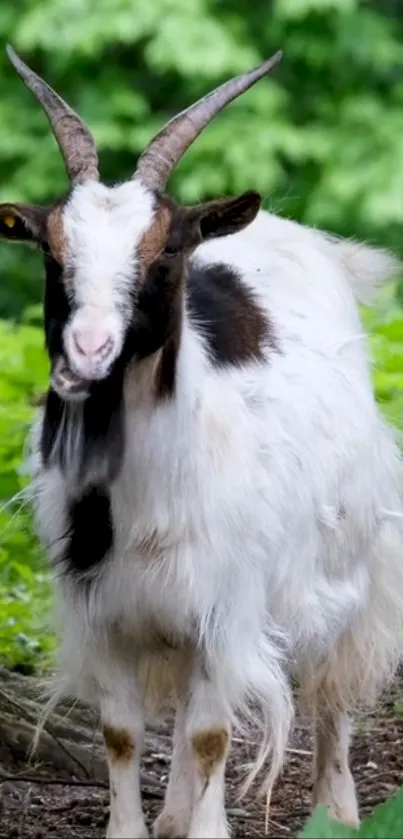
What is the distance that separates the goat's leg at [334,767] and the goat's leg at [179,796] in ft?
1.58

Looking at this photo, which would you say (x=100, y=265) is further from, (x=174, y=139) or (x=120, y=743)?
(x=120, y=743)

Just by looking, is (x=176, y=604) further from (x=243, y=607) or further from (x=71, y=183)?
(x=71, y=183)

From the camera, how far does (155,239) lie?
3.95 metres

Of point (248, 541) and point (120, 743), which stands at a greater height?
point (248, 541)

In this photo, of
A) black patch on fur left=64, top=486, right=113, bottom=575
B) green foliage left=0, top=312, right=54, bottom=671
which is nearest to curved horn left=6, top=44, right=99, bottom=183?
black patch on fur left=64, top=486, right=113, bottom=575

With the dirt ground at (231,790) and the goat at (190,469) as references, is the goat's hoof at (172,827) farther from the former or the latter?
the dirt ground at (231,790)

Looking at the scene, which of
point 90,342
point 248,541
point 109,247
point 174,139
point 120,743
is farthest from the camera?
point 120,743

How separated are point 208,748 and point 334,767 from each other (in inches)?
35.8

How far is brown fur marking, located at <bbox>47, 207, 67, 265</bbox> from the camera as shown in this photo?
3.90 metres

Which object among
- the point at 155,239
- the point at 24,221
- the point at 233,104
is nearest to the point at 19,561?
the point at 24,221

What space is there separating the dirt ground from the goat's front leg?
1.51ft

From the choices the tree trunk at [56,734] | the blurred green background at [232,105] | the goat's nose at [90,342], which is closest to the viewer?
the goat's nose at [90,342]

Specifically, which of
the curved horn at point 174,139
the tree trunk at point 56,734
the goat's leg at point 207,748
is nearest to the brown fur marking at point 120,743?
the goat's leg at point 207,748

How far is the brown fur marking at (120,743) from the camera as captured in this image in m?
4.55
